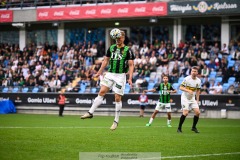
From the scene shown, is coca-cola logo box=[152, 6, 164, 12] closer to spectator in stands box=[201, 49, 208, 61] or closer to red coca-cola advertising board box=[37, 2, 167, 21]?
red coca-cola advertising board box=[37, 2, 167, 21]

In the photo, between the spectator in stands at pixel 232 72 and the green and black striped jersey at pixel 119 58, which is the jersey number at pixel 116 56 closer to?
the green and black striped jersey at pixel 119 58

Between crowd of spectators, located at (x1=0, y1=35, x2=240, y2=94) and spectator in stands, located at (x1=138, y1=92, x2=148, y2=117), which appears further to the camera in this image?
crowd of spectators, located at (x1=0, y1=35, x2=240, y2=94)

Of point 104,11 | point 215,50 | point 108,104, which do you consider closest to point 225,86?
point 215,50

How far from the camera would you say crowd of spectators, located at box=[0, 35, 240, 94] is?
115 feet

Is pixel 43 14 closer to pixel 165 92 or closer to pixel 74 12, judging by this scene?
pixel 74 12

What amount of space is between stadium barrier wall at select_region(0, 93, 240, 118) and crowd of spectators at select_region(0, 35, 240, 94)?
0.60m

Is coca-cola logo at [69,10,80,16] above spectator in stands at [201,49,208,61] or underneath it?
above

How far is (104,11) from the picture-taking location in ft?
136

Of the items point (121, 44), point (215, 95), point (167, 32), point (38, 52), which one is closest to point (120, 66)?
point (121, 44)

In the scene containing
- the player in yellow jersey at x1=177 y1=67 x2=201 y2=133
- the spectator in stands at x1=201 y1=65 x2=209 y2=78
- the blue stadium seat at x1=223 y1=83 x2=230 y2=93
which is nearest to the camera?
the player in yellow jersey at x1=177 y1=67 x2=201 y2=133

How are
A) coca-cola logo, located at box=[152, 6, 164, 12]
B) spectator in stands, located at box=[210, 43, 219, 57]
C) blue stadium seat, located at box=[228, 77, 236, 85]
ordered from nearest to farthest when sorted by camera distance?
blue stadium seat, located at box=[228, 77, 236, 85] → spectator in stands, located at box=[210, 43, 219, 57] → coca-cola logo, located at box=[152, 6, 164, 12]

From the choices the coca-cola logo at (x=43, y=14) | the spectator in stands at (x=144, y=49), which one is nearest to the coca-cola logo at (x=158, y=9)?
the spectator in stands at (x=144, y=49)

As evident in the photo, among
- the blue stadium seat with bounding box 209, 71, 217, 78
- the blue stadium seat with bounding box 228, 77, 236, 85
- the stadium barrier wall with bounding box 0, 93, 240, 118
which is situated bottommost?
the stadium barrier wall with bounding box 0, 93, 240, 118

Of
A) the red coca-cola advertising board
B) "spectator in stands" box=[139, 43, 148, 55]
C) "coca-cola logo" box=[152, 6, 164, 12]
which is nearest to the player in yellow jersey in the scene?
"spectator in stands" box=[139, 43, 148, 55]
